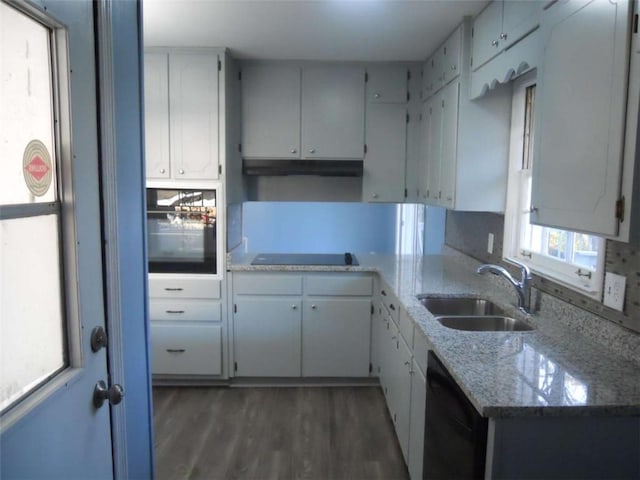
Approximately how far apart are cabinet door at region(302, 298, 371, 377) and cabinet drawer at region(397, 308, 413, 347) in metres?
0.89

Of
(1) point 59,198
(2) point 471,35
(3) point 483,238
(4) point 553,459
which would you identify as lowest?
(4) point 553,459

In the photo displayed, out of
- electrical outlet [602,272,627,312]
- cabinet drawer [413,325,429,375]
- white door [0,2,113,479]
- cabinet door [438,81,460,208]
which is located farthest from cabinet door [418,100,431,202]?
white door [0,2,113,479]

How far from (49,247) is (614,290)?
176 centimetres

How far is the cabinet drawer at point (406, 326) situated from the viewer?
2080 millimetres

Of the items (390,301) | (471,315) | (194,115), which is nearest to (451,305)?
(471,315)

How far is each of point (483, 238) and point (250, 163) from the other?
1.76 m

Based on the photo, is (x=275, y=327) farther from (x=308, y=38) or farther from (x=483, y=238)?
(x=308, y=38)

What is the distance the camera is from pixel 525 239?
236 centimetres

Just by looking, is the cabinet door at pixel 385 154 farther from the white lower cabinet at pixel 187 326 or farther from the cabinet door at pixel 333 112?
the white lower cabinet at pixel 187 326

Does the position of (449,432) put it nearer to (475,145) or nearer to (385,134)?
(475,145)

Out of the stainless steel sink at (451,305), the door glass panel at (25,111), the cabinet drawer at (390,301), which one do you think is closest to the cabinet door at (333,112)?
the cabinet drawer at (390,301)

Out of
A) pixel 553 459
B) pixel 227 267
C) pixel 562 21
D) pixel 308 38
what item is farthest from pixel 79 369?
pixel 308 38

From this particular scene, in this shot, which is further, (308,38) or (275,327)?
(275,327)

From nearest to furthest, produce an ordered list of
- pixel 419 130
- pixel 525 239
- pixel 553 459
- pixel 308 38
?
pixel 553 459, pixel 525 239, pixel 308 38, pixel 419 130
